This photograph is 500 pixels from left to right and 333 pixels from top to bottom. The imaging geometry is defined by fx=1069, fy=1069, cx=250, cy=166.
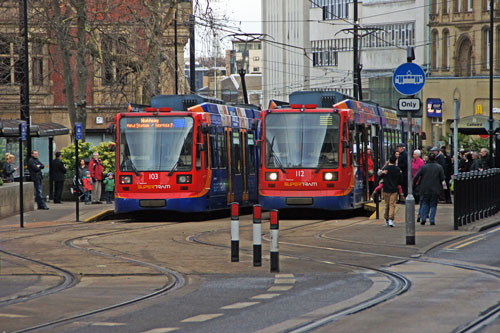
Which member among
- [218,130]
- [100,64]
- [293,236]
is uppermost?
[100,64]

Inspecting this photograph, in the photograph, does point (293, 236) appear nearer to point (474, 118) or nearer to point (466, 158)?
point (466, 158)

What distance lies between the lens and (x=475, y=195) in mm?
23766

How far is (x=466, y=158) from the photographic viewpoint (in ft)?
117

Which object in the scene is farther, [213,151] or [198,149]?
[213,151]

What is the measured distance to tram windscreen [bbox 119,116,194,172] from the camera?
25.5 m

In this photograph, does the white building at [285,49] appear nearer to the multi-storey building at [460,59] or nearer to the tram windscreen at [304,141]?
the multi-storey building at [460,59]

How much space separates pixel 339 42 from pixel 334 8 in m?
3.01

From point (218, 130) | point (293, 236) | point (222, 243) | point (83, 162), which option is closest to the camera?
point (222, 243)

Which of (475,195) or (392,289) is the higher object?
(475,195)

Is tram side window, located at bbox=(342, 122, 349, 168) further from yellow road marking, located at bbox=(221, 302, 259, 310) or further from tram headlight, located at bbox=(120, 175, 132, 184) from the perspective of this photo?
yellow road marking, located at bbox=(221, 302, 259, 310)

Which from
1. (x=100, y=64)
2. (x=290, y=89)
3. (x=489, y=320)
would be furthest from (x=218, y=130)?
(x=290, y=89)

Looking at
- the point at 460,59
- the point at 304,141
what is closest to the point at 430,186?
the point at 304,141

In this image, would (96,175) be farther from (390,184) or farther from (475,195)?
(475,195)

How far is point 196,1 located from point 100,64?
4.06 meters
